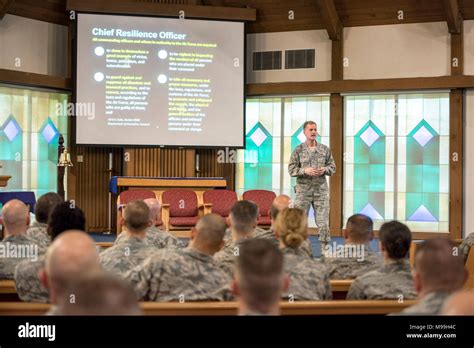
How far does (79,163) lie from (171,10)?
2769 millimetres

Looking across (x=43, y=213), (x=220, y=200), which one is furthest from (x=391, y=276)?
(x=220, y=200)

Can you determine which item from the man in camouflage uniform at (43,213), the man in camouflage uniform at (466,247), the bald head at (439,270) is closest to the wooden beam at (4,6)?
the man in camouflage uniform at (43,213)

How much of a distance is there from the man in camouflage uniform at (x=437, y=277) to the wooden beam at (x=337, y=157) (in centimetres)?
877

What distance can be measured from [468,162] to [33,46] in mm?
6749

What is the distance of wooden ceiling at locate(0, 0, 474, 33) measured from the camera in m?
10.2

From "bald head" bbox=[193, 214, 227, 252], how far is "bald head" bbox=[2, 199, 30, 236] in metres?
1.23

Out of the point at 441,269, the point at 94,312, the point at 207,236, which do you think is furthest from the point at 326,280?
the point at 94,312

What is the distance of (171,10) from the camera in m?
10.5

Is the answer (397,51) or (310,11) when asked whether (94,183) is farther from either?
(397,51)

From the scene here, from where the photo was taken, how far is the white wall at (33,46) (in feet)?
33.1

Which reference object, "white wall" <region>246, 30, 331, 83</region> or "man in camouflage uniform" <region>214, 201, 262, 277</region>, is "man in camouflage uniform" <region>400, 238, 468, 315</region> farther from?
"white wall" <region>246, 30, 331, 83</region>

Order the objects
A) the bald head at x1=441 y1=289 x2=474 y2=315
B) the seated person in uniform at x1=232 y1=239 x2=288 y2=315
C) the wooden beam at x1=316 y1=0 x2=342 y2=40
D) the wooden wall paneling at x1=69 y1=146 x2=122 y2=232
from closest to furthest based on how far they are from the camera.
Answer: the bald head at x1=441 y1=289 x2=474 y2=315, the seated person in uniform at x1=232 y1=239 x2=288 y2=315, the wooden beam at x1=316 y1=0 x2=342 y2=40, the wooden wall paneling at x1=69 y1=146 x2=122 y2=232

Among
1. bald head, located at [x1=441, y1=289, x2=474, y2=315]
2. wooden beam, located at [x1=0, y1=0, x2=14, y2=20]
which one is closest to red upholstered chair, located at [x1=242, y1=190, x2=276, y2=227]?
wooden beam, located at [x1=0, y1=0, x2=14, y2=20]

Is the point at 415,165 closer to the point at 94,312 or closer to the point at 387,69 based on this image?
the point at 387,69
